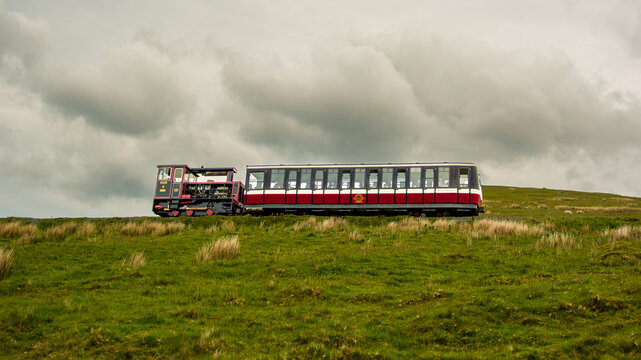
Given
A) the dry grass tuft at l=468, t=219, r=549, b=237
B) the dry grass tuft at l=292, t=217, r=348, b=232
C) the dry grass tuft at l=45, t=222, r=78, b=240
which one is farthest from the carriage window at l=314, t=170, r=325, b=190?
the dry grass tuft at l=45, t=222, r=78, b=240

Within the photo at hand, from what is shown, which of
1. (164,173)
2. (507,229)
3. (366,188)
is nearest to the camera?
(507,229)

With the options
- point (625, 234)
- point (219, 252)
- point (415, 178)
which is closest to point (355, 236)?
point (219, 252)

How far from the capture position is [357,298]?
14.2 m

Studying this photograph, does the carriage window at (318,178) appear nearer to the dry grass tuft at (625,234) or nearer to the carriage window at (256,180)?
the carriage window at (256,180)

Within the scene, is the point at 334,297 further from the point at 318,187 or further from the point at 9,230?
the point at 318,187

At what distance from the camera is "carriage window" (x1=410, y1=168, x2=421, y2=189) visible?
124 feet

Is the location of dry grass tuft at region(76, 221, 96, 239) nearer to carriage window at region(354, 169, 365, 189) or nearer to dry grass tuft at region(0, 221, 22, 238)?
dry grass tuft at region(0, 221, 22, 238)

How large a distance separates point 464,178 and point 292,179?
515 inches

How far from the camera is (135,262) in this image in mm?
19047

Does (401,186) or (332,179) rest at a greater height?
(332,179)

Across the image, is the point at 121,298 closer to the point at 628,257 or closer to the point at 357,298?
the point at 357,298

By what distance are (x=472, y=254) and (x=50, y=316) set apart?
14.6 metres

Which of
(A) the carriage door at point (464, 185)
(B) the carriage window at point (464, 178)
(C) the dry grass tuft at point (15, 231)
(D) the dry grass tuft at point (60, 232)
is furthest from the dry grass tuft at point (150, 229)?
(B) the carriage window at point (464, 178)

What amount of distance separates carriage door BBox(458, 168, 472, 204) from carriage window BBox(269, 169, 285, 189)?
13.5m
